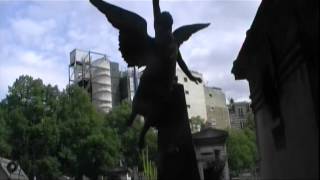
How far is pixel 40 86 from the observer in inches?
1624

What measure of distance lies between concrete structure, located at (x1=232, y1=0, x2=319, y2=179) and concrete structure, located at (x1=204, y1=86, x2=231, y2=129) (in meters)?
82.5

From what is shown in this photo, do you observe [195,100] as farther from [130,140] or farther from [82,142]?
[82,142]

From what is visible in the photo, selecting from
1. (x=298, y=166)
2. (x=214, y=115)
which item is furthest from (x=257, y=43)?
(x=214, y=115)

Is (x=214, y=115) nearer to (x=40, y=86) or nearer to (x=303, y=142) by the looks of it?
(x=40, y=86)

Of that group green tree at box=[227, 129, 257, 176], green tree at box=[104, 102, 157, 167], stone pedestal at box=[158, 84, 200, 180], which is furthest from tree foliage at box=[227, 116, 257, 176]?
stone pedestal at box=[158, 84, 200, 180]

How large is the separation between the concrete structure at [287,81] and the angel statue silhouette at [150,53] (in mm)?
1602

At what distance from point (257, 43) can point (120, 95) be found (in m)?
75.4

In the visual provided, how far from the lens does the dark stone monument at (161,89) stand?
9.44m

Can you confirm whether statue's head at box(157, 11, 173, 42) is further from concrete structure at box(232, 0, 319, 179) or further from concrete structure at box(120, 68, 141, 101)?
concrete structure at box(120, 68, 141, 101)

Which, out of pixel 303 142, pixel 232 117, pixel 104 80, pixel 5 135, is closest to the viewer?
pixel 303 142

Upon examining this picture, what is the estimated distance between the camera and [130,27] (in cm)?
972

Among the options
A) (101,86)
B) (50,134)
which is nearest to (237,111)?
(101,86)

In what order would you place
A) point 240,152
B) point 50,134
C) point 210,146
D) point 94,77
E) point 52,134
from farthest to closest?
point 94,77
point 240,152
point 52,134
point 50,134
point 210,146

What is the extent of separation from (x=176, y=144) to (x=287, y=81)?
8.89 ft
